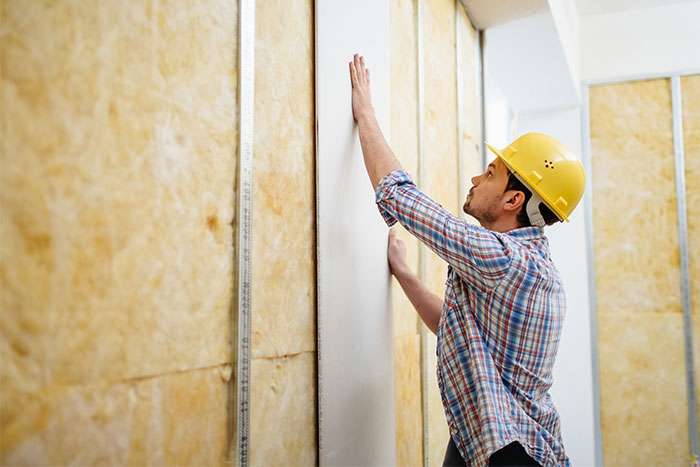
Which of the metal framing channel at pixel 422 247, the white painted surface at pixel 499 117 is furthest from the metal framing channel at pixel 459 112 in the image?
the white painted surface at pixel 499 117

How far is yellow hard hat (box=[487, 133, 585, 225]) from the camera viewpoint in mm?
1980

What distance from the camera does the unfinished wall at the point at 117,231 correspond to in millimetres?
889

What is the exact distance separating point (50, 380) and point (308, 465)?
86 centimetres

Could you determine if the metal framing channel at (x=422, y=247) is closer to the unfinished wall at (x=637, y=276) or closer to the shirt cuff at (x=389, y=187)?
the shirt cuff at (x=389, y=187)

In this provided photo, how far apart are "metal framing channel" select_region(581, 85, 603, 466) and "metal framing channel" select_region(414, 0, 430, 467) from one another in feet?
9.36

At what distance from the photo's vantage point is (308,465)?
1.61 m

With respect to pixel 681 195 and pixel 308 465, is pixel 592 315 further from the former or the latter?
pixel 308 465

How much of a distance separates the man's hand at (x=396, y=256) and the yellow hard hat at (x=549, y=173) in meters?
0.45

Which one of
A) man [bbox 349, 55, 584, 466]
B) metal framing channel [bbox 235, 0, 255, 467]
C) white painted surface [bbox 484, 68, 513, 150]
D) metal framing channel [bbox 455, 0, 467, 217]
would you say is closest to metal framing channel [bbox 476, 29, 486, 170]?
metal framing channel [bbox 455, 0, 467, 217]

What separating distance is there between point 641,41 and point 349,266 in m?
4.32

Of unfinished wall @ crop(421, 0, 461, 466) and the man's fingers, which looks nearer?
the man's fingers

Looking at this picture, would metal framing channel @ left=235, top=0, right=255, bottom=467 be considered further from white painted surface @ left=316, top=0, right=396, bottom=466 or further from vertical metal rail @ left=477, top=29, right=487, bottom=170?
vertical metal rail @ left=477, top=29, right=487, bottom=170

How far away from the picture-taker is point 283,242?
1538mm

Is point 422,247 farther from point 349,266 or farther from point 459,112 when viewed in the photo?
point 459,112
